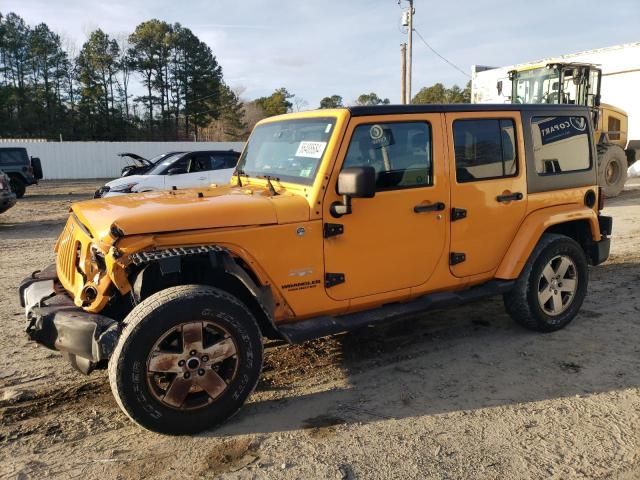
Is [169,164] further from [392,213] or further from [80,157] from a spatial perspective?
[80,157]

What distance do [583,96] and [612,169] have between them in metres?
2.56

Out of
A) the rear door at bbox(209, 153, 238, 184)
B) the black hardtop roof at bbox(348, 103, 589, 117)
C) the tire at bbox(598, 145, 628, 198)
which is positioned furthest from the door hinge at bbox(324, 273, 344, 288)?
the tire at bbox(598, 145, 628, 198)

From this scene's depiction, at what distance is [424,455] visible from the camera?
2996 millimetres

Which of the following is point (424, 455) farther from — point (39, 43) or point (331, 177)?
point (39, 43)

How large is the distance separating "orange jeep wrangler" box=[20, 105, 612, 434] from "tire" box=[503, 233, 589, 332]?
0.01m

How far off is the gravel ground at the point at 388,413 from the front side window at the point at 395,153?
1.51 m

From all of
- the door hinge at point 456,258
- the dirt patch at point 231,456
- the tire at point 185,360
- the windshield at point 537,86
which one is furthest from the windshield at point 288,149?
the windshield at point 537,86

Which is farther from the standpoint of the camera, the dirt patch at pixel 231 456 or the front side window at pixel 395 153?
the front side window at pixel 395 153

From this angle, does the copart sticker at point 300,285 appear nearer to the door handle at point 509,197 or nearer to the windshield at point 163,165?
the door handle at point 509,197

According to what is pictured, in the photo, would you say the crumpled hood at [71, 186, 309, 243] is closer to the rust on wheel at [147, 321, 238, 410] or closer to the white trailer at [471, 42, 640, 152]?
the rust on wheel at [147, 321, 238, 410]

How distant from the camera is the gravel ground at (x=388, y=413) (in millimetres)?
2908

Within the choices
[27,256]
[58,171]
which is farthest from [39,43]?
[27,256]

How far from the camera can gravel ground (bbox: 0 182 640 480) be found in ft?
9.54

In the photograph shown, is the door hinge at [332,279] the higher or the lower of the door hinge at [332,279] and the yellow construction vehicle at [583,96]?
the lower
